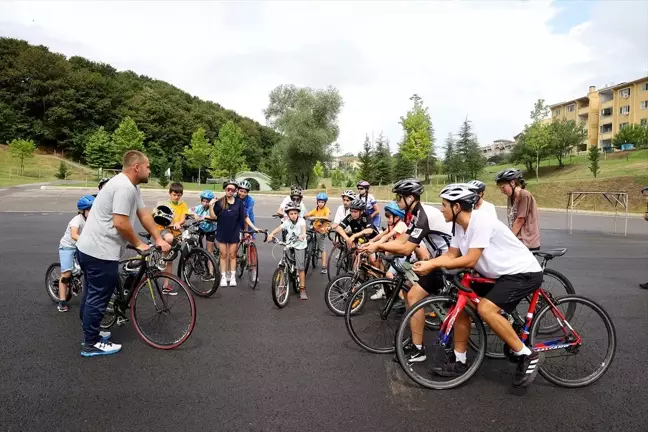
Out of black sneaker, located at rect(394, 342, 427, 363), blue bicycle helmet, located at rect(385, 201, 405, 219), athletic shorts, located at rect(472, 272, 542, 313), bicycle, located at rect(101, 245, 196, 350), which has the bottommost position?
black sneaker, located at rect(394, 342, 427, 363)

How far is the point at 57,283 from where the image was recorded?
6711 mm

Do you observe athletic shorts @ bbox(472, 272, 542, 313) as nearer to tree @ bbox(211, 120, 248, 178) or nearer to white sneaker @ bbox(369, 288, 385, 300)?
white sneaker @ bbox(369, 288, 385, 300)

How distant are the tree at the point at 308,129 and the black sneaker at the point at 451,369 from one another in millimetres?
54606

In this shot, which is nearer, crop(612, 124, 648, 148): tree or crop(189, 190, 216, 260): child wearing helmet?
crop(189, 190, 216, 260): child wearing helmet

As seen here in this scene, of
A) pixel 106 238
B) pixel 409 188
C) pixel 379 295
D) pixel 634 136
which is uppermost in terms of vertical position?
pixel 634 136

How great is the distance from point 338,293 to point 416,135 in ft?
151

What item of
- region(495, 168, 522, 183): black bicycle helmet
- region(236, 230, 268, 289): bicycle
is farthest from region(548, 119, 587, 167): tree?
region(236, 230, 268, 289): bicycle

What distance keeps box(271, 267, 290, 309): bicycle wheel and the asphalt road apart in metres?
0.26

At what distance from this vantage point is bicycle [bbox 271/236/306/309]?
6480 millimetres

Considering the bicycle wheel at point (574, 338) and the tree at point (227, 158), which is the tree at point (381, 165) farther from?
the bicycle wheel at point (574, 338)

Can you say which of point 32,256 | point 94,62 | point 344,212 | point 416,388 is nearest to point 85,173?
point 94,62

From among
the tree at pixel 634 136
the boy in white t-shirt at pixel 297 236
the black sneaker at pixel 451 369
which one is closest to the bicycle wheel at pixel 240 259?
the boy in white t-shirt at pixel 297 236

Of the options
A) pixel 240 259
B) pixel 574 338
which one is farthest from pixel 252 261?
pixel 574 338

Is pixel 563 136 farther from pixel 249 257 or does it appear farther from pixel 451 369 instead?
pixel 451 369
